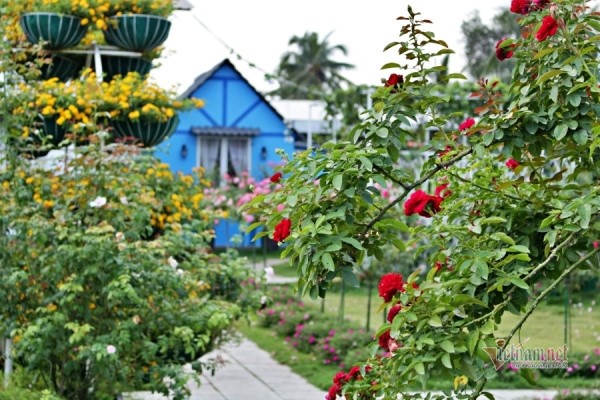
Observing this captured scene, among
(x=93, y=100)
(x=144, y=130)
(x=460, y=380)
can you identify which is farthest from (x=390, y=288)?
(x=144, y=130)

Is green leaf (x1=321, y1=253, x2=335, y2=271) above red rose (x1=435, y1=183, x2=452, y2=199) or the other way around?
the other way around

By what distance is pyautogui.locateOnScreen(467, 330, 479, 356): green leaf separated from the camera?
3.05 metres

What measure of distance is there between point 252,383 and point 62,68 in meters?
3.21

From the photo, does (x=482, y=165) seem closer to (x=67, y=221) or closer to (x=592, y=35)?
(x=592, y=35)

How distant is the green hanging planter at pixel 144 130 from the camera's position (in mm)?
8633

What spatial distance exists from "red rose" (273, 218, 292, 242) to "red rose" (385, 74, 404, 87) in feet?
2.08

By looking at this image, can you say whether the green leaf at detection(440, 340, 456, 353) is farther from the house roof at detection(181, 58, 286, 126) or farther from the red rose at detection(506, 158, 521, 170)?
the house roof at detection(181, 58, 286, 126)

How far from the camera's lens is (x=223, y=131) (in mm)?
23359

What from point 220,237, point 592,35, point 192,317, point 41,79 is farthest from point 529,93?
point 220,237

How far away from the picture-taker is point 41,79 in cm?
927

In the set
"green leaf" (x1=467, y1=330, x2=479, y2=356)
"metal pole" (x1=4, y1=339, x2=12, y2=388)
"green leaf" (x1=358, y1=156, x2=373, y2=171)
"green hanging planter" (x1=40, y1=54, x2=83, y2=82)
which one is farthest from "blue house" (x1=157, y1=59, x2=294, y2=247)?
"green leaf" (x1=467, y1=330, x2=479, y2=356)

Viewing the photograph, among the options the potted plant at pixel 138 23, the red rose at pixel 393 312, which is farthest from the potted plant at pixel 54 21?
the red rose at pixel 393 312

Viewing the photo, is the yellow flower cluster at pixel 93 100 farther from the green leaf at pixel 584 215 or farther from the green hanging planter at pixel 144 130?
the green leaf at pixel 584 215

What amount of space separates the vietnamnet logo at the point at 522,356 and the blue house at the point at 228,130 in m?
19.4
